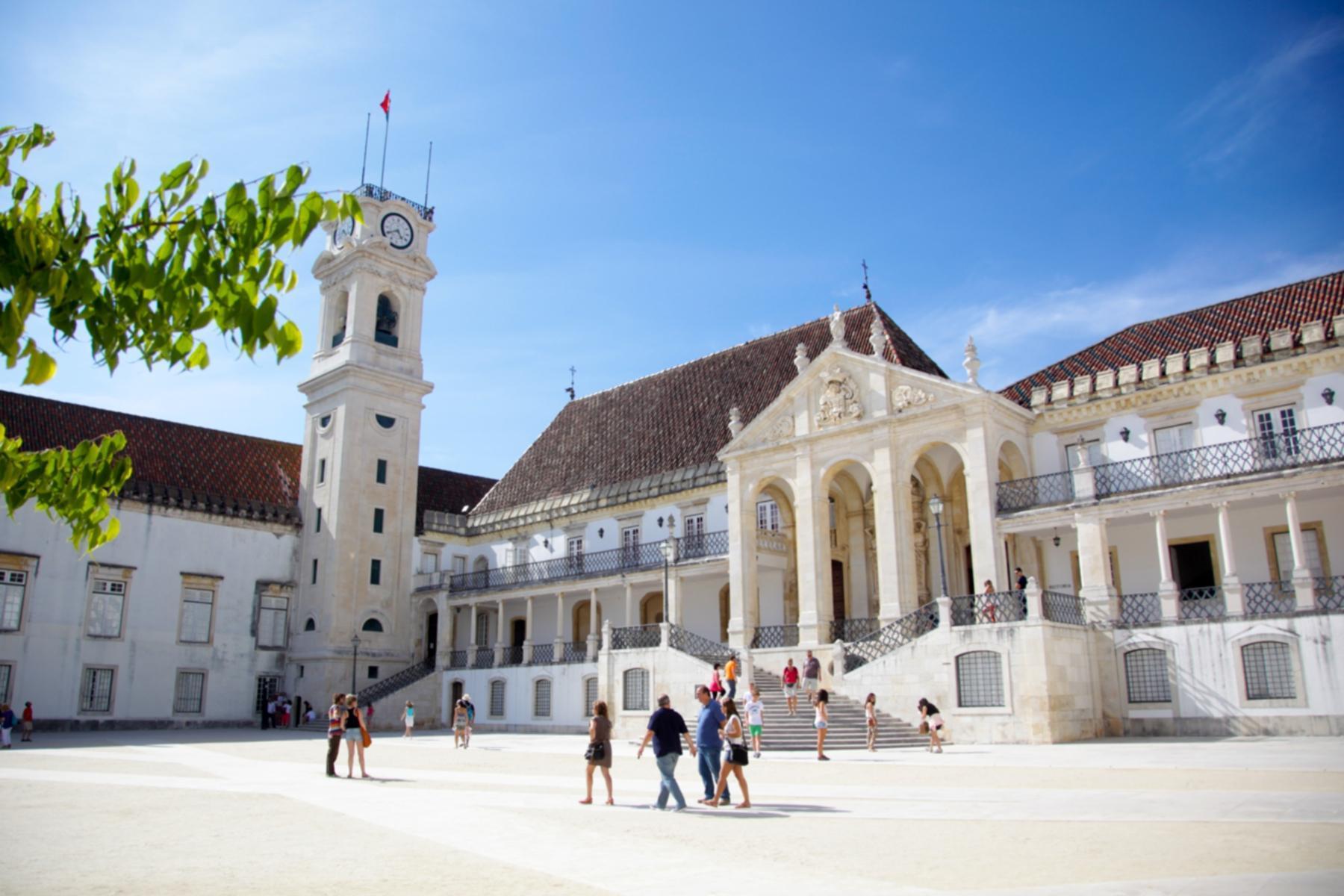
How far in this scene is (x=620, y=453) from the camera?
3956 cm

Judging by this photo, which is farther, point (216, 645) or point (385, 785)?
point (216, 645)

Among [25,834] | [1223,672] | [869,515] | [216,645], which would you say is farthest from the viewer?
[216,645]

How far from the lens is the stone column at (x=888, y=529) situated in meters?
26.2

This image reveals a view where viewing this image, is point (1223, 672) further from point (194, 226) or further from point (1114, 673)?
point (194, 226)

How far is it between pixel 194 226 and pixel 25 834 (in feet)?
26.0

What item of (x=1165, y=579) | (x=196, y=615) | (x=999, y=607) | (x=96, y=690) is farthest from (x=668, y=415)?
(x=96, y=690)

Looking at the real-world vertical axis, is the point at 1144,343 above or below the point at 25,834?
above

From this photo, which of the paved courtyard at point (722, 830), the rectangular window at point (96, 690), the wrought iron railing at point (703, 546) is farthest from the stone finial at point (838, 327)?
the rectangular window at point (96, 690)

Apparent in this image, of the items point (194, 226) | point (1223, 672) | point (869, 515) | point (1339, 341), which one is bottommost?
point (1223, 672)

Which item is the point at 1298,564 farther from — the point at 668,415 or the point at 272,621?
the point at 272,621

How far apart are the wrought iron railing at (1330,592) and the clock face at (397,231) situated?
3638 centimetres

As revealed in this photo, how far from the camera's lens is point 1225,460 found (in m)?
23.4

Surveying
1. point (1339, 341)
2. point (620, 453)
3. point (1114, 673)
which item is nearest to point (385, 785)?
point (1114, 673)

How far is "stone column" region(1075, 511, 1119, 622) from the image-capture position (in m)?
23.3
